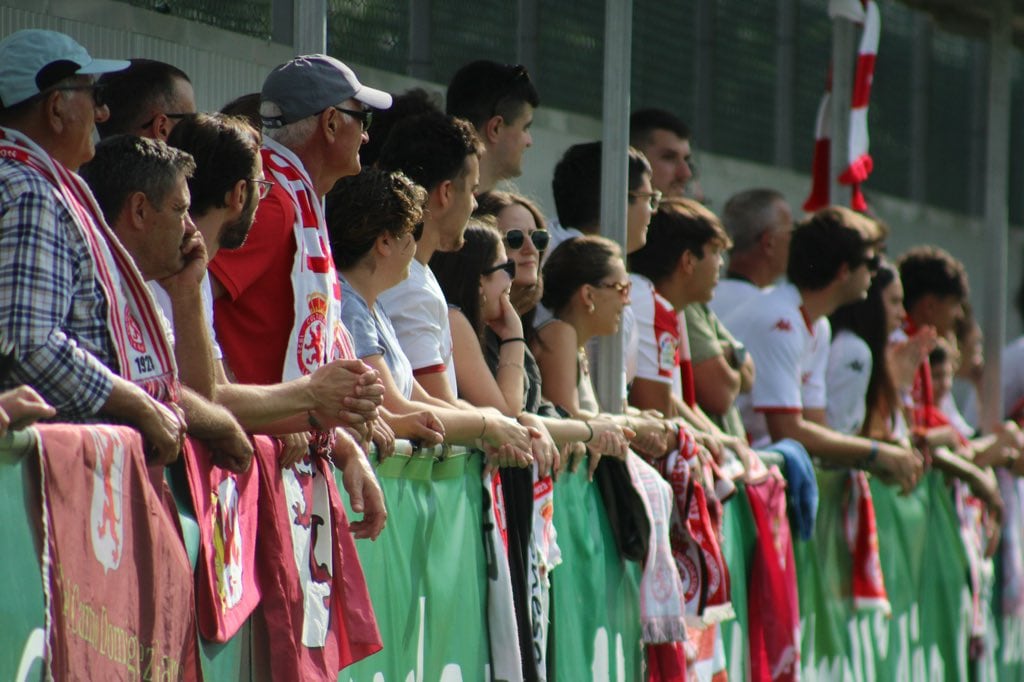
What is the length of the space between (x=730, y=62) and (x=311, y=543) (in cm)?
696

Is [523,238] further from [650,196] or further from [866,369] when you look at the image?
[866,369]

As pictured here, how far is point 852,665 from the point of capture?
25.1 feet

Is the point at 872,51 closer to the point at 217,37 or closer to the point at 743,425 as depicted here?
the point at 743,425

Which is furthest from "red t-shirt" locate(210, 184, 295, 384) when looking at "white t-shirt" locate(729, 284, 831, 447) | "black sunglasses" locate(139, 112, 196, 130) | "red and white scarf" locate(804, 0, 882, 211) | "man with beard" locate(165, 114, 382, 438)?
"red and white scarf" locate(804, 0, 882, 211)

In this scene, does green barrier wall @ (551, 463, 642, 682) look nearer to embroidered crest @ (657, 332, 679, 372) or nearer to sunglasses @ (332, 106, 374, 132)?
embroidered crest @ (657, 332, 679, 372)

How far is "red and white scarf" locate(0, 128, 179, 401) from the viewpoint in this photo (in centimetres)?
344

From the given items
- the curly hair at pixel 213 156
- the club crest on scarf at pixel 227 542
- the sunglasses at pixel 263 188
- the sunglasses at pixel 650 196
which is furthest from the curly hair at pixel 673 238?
the club crest on scarf at pixel 227 542

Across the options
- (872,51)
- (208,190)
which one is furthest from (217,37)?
(872,51)

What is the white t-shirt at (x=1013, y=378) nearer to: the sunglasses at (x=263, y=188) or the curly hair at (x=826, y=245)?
the curly hair at (x=826, y=245)

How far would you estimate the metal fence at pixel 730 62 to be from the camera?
21.6 ft

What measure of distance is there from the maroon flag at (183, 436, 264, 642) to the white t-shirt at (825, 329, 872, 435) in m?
4.59

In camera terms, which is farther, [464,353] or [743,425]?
[743,425]

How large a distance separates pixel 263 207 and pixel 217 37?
1435 mm

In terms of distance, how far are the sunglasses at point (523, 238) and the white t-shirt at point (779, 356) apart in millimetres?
1942
